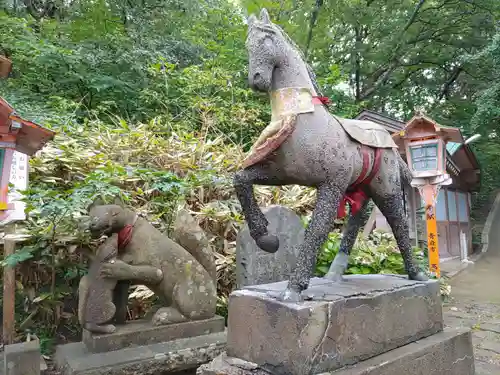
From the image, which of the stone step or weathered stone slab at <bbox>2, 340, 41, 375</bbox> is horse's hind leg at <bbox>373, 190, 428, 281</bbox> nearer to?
the stone step

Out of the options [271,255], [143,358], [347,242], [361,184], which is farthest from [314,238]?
[271,255]

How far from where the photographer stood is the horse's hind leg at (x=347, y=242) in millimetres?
2588

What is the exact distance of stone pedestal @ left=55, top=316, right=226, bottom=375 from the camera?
2.50m

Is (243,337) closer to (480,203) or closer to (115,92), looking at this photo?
(115,92)

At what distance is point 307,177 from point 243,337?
944mm

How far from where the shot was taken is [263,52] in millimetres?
1931

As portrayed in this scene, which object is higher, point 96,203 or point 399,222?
point 96,203

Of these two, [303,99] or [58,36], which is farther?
[58,36]

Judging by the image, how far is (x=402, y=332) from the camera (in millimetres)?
2285

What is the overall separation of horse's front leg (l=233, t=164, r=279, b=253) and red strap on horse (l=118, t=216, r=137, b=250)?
3.85 feet

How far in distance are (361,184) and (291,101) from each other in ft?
2.53

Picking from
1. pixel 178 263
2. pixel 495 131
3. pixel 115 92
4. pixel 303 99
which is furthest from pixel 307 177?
pixel 495 131

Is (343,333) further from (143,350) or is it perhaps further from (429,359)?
(143,350)

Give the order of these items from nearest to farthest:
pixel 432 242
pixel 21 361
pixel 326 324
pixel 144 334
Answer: pixel 326 324 < pixel 21 361 < pixel 144 334 < pixel 432 242
